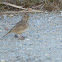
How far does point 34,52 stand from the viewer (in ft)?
13.9

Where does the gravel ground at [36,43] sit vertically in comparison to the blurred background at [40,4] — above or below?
below

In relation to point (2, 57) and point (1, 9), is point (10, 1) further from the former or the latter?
point (2, 57)

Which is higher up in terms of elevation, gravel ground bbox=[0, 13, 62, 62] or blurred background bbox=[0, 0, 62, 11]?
blurred background bbox=[0, 0, 62, 11]

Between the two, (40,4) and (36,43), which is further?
(40,4)

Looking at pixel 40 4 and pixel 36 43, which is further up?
pixel 40 4

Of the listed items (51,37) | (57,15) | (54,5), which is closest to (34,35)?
(51,37)

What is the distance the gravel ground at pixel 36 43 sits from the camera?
155 inches

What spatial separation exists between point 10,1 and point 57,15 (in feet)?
7.83

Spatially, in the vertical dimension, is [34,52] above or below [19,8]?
below

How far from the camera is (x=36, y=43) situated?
4855 millimetres

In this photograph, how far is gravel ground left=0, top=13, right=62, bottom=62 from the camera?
3928 mm

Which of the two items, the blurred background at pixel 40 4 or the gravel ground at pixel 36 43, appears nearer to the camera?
the gravel ground at pixel 36 43

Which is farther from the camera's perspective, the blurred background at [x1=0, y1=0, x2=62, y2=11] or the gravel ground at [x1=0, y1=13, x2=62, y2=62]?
the blurred background at [x1=0, y1=0, x2=62, y2=11]

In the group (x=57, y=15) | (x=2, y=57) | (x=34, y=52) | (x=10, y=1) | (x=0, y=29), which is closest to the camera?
(x=2, y=57)
